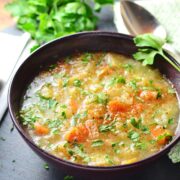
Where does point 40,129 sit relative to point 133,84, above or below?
below

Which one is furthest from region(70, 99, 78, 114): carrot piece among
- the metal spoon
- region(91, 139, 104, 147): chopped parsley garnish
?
the metal spoon

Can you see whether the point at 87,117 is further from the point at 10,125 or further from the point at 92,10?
the point at 92,10

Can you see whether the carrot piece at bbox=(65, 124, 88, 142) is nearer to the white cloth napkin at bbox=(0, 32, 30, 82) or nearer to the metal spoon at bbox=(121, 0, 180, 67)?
the white cloth napkin at bbox=(0, 32, 30, 82)

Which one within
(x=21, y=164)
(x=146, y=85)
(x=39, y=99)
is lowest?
(x=21, y=164)

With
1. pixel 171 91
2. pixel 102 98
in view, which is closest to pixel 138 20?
pixel 171 91

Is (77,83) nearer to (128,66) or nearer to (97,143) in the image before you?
(128,66)

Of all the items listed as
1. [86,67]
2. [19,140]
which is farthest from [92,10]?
[19,140]
